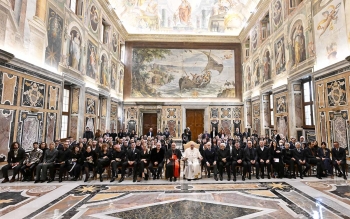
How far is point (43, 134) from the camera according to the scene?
8.17m

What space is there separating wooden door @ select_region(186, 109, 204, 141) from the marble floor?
11.9 metres

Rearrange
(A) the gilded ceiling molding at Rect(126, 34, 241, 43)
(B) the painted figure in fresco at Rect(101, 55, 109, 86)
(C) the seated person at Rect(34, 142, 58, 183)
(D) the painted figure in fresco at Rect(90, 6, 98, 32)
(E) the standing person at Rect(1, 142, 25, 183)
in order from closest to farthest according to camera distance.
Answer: (E) the standing person at Rect(1, 142, 25, 183) < (C) the seated person at Rect(34, 142, 58, 183) < (D) the painted figure in fresco at Rect(90, 6, 98, 32) < (B) the painted figure in fresco at Rect(101, 55, 109, 86) < (A) the gilded ceiling molding at Rect(126, 34, 241, 43)

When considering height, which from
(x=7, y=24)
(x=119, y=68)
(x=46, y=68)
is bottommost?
(x=46, y=68)

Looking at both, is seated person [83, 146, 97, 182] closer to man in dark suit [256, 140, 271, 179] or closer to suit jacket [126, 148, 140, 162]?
suit jacket [126, 148, 140, 162]

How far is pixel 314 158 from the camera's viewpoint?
23.3 feet

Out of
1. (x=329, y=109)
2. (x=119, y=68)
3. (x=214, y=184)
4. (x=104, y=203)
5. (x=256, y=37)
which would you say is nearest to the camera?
(x=104, y=203)

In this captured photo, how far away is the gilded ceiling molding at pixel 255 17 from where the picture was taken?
13477 millimetres

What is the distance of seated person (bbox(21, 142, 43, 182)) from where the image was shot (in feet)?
21.7

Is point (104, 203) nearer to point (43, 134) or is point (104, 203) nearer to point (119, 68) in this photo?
point (43, 134)

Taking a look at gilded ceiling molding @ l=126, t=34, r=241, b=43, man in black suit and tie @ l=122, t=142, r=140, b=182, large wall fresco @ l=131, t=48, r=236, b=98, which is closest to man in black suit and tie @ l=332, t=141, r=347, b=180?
man in black suit and tie @ l=122, t=142, r=140, b=182

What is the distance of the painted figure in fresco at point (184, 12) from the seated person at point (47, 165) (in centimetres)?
1603

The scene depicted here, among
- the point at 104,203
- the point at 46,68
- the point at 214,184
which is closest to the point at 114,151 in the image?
the point at 104,203

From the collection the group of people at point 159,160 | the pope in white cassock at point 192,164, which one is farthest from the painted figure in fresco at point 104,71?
the pope in white cassock at point 192,164

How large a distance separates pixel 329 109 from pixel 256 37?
30.3 ft
